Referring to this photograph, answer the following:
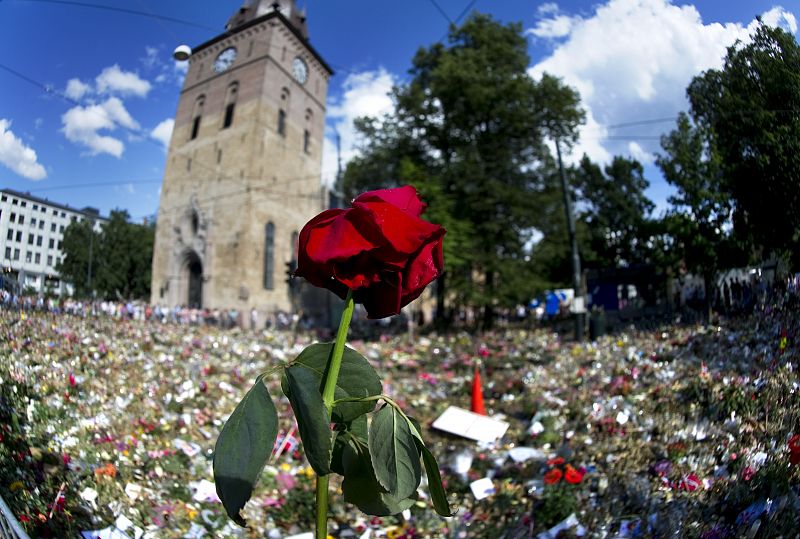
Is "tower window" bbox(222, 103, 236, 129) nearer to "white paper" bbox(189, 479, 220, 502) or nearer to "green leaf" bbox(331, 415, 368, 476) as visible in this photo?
"white paper" bbox(189, 479, 220, 502)

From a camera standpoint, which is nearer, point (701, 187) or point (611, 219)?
point (701, 187)

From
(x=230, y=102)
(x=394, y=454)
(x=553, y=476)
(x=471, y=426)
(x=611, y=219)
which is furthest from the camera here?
(x=611, y=219)

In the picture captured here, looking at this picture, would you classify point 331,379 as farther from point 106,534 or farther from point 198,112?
point 198,112

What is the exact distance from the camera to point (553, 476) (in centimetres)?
369

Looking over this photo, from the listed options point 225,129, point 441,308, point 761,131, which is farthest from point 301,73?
point 441,308

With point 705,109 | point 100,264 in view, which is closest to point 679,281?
point 705,109

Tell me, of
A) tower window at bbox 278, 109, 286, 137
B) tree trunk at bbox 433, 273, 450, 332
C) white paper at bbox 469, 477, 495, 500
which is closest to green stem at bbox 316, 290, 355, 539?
white paper at bbox 469, 477, 495, 500

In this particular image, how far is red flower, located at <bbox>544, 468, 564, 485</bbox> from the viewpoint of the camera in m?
3.63

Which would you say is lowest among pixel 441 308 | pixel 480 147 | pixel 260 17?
pixel 441 308

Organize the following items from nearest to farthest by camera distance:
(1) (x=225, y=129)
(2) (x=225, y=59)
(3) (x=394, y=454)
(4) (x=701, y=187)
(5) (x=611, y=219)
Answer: (3) (x=394, y=454)
(4) (x=701, y=187)
(2) (x=225, y=59)
(1) (x=225, y=129)
(5) (x=611, y=219)

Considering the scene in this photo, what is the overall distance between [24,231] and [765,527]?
3039 millimetres

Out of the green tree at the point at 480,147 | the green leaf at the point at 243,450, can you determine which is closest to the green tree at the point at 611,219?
the green tree at the point at 480,147

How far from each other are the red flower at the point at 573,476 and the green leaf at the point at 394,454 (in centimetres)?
304

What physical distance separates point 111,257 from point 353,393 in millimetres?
2076
